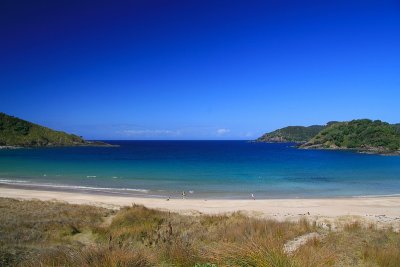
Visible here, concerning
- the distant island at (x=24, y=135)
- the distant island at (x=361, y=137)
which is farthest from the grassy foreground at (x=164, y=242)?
the distant island at (x=24, y=135)

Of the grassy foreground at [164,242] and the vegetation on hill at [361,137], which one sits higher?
the vegetation on hill at [361,137]

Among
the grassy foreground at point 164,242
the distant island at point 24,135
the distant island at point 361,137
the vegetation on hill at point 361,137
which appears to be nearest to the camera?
the grassy foreground at point 164,242

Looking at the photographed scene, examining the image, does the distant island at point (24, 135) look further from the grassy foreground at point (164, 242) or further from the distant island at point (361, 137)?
the grassy foreground at point (164, 242)

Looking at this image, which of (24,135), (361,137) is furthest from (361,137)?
(24,135)

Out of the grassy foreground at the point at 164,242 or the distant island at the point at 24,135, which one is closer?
the grassy foreground at the point at 164,242

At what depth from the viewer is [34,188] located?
110 feet

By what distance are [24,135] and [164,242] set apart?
157298 mm

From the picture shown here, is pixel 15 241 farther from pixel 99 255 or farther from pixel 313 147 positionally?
pixel 313 147

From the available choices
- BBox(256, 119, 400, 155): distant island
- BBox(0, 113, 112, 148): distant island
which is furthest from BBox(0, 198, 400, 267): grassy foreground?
BBox(0, 113, 112, 148): distant island

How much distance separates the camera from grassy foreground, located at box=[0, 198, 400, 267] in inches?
233

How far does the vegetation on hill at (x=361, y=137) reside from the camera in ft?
436

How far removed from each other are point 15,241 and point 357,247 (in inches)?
361

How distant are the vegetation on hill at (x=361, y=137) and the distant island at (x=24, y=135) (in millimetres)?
115264

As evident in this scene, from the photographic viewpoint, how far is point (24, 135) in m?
148
